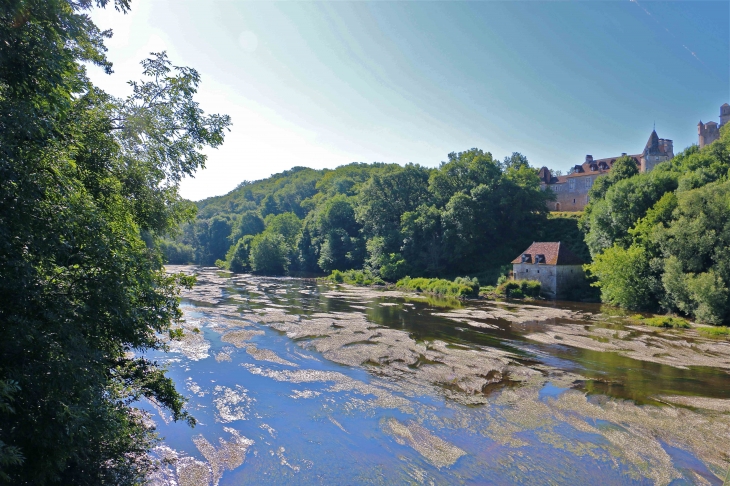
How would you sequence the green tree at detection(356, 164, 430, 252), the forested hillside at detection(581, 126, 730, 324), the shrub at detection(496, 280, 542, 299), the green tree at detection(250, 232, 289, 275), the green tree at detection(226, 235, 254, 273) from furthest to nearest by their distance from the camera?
the green tree at detection(226, 235, 254, 273), the green tree at detection(250, 232, 289, 275), the green tree at detection(356, 164, 430, 252), the shrub at detection(496, 280, 542, 299), the forested hillside at detection(581, 126, 730, 324)

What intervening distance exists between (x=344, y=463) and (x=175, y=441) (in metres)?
4.71

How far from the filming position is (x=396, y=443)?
40.1 feet

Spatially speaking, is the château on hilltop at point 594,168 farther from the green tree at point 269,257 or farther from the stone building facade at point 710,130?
the green tree at point 269,257

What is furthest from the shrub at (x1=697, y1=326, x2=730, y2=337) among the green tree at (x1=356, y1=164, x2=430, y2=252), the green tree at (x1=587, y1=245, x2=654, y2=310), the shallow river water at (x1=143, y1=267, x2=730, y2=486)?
the green tree at (x1=356, y1=164, x2=430, y2=252)

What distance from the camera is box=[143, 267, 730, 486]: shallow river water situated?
35.9 feet

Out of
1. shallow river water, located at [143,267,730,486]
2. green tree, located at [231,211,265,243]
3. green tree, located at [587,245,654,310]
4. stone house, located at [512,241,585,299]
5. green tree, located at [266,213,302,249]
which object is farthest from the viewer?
green tree, located at [231,211,265,243]

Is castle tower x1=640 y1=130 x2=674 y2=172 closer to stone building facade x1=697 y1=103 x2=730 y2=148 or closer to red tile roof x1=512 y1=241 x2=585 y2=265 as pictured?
stone building facade x1=697 y1=103 x2=730 y2=148

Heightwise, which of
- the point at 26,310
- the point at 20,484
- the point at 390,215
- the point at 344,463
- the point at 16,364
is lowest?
the point at 344,463

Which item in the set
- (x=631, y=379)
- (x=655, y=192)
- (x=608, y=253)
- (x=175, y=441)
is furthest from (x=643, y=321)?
(x=175, y=441)

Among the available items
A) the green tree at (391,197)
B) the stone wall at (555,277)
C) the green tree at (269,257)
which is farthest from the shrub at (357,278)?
the stone wall at (555,277)

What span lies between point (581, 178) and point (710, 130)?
2458 centimetres

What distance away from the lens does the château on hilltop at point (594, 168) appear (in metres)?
79.7

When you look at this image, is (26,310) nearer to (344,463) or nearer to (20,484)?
(20,484)

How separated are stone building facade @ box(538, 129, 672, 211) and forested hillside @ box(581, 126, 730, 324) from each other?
33.0 meters
